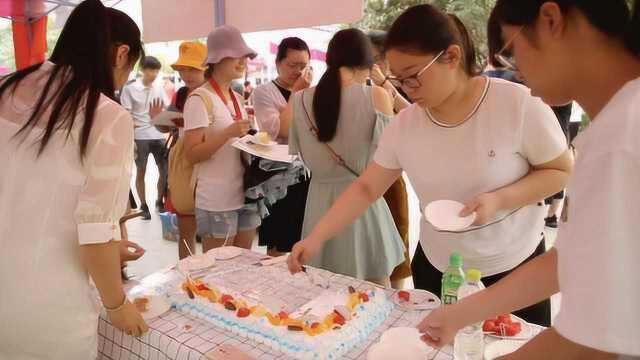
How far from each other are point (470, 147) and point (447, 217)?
8.9 inches

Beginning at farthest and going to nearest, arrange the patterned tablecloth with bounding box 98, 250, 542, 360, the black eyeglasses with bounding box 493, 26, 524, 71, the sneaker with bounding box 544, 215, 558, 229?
the sneaker with bounding box 544, 215, 558, 229 < the patterned tablecloth with bounding box 98, 250, 542, 360 < the black eyeglasses with bounding box 493, 26, 524, 71

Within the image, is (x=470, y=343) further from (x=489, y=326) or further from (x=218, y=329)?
(x=218, y=329)

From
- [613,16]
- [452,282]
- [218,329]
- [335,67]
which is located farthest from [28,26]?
[613,16]

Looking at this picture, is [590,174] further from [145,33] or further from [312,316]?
[145,33]

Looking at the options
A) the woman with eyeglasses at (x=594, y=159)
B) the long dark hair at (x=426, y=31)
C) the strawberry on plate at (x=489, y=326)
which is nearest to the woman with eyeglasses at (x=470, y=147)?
the long dark hair at (x=426, y=31)

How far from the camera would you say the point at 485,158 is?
116 cm

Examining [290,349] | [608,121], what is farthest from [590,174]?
[290,349]

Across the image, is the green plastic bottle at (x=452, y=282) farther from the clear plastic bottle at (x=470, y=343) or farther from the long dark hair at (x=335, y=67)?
the long dark hair at (x=335, y=67)

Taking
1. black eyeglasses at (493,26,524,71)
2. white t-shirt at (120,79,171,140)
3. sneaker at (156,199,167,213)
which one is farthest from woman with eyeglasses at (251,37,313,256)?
sneaker at (156,199,167,213)

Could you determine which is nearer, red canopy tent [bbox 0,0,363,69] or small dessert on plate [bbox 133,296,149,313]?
small dessert on plate [bbox 133,296,149,313]

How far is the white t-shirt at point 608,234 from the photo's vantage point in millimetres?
438

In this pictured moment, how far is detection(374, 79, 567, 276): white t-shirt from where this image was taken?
1140mm

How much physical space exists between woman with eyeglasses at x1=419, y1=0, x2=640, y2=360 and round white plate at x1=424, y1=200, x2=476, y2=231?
46 centimetres

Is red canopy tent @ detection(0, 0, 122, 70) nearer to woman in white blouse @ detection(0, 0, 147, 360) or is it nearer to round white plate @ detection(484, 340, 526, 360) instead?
woman in white blouse @ detection(0, 0, 147, 360)
